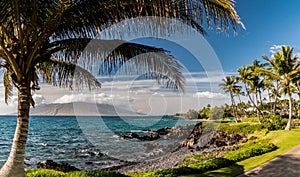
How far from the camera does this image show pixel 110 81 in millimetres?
6582

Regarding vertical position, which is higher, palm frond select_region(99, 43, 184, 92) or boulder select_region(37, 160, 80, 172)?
palm frond select_region(99, 43, 184, 92)

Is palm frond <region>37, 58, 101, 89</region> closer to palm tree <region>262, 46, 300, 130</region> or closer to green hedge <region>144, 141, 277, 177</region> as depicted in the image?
green hedge <region>144, 141, 277, 177</region>

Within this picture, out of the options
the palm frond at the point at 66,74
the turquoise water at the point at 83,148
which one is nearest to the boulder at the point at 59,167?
the turquoise water at the point at 83,148

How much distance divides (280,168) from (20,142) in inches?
350

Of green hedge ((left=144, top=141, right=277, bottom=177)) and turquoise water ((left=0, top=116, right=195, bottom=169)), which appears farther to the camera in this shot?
turquoise water ((left=0, top=116, right=195, bottom=169))

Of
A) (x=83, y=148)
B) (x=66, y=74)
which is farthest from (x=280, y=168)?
(x=83, y=148)

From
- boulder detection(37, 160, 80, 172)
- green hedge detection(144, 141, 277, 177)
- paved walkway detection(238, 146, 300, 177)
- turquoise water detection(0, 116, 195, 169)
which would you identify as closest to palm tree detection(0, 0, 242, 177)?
turquoise water detection(0, 116, 195, 169)

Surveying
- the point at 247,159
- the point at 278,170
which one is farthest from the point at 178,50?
the point at 247,159

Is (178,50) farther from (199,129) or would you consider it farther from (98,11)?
(199,129)

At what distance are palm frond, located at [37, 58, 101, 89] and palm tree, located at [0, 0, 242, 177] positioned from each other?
4.69 feet

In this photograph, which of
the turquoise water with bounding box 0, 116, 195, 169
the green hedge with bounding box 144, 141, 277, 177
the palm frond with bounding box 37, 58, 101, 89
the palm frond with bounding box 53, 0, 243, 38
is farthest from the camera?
the turquoise water with bounding box 0, 116, 195, 169

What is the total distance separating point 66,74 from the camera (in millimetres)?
7453

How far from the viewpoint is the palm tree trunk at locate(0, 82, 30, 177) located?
4.92 metres

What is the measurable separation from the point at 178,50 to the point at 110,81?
217cm
